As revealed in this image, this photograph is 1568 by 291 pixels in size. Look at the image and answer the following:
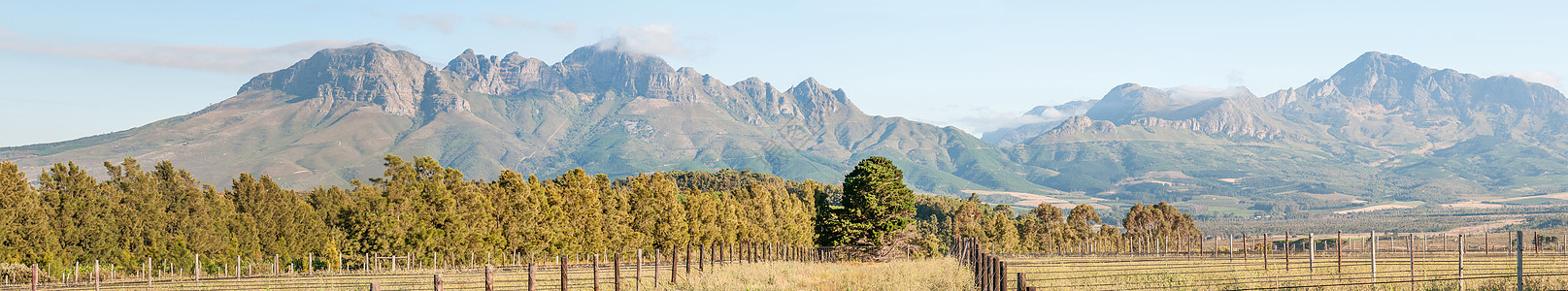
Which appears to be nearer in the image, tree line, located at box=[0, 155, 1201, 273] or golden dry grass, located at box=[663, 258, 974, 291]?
golden dry grass, located at box=[663, 258, 974, 291]

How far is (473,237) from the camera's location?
63719 mm

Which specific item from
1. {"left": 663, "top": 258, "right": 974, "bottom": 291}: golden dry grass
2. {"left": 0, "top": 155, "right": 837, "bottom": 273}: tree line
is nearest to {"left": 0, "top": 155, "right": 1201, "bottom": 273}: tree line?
{"left": 0, "top": 155, "right": 837, "bottom": 273}: tree line

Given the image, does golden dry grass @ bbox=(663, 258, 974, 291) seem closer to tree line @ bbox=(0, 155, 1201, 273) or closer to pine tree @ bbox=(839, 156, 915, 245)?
tree line @ bbox=(0, 155, 1201, 273)

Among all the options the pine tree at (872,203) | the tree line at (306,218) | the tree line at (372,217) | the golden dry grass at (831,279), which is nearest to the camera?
the golden dry grass at (831,279)

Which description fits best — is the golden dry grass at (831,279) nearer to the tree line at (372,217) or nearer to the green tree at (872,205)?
the tree line at (372,217)

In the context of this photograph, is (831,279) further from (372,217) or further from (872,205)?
(372,217)

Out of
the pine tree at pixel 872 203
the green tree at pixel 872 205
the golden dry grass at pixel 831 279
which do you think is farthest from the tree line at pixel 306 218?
the golden dry grass at pixel 831 279

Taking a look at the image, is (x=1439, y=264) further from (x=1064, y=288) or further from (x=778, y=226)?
(x=778, y=226)

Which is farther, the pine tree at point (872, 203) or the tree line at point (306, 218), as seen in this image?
the pine tree at point (872, 203)

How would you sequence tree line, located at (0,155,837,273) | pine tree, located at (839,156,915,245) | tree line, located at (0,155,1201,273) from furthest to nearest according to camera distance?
pine tree, located at (839,156,915,245) < tree line, located at (0,155,1201,273) < tree line, located at (0,155,837,273)

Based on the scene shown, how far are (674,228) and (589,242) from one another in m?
10.6

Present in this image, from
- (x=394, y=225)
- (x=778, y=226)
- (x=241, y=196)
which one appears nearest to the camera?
(x=394, y=225)

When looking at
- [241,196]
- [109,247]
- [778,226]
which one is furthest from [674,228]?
[109,247]

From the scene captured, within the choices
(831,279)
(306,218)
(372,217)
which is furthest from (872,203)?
(306,218)
